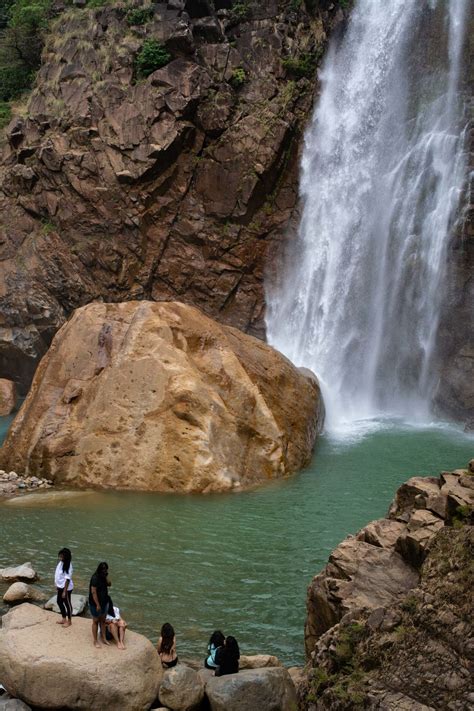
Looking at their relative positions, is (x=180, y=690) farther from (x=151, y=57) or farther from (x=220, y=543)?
(x=151, y=57)

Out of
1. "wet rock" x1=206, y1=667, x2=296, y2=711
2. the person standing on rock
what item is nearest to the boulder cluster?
the person standing on rock

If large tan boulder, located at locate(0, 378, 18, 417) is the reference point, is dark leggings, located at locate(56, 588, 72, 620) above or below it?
below

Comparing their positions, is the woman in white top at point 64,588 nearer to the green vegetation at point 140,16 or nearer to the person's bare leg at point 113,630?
the person's bare leg at point 113,630

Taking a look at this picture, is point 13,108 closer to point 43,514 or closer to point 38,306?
point 38,306

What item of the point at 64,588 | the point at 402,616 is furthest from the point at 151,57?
the point at 402,616

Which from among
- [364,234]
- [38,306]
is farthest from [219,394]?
[38,306]

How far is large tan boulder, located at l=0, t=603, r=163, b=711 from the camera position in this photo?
717cm

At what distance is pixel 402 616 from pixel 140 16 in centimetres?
3312

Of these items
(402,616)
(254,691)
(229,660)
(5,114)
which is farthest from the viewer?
(5,114)

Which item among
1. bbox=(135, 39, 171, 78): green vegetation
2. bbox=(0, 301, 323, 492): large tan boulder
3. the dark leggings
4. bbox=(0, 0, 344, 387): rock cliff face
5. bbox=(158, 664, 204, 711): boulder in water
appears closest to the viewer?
bbox=(158, 664, 204, 711): boulder in water

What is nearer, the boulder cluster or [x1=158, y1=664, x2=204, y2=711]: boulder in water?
[x1=158, y1=664, x2=204, y2=711]: boulder in water

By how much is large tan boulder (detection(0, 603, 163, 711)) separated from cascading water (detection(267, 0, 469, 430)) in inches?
674

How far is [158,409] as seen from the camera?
1741 centimetres

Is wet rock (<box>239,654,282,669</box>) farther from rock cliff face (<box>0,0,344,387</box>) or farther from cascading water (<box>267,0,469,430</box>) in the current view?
rock cliff face (<box>0,0,344,387</box>)
